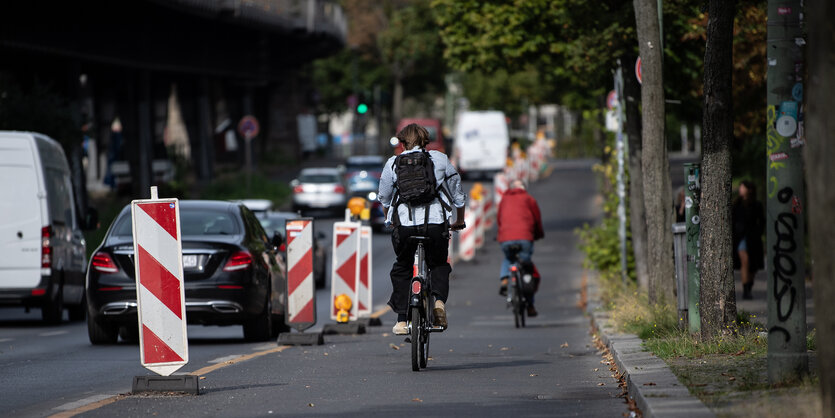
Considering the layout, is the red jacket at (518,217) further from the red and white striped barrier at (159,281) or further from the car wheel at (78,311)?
the red and white striped barrier at (159,281)

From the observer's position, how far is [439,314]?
11.5 m

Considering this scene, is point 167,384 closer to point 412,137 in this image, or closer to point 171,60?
point 412,137

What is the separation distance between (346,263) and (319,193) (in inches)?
1072

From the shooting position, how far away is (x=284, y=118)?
2771 inches

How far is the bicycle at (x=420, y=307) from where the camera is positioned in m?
11.2

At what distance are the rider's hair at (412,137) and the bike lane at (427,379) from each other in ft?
5.51

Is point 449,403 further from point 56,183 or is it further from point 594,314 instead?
point 56,183

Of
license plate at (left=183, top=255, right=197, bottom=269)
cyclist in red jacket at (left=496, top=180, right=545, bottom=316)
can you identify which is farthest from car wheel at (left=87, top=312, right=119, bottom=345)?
cyclist in red jacket at (left=496, top=180, right=545, bottom=316)

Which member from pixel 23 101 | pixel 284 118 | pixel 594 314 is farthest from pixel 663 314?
pixel 284 118

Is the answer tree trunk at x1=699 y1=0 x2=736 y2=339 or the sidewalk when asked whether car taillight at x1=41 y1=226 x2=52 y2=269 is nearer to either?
the sidewalk

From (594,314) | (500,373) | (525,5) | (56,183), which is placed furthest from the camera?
(525,5)

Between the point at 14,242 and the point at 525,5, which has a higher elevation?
the point at 525,5

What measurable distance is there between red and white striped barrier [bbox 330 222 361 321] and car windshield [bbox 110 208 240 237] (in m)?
1.58

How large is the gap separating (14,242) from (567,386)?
32.1ft
